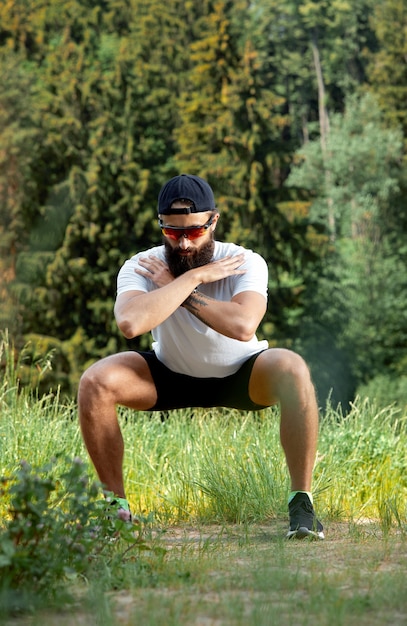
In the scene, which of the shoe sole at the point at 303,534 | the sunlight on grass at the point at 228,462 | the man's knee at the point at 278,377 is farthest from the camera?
the sunlight on grass at the point at 228,462

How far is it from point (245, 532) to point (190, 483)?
101 centimetres

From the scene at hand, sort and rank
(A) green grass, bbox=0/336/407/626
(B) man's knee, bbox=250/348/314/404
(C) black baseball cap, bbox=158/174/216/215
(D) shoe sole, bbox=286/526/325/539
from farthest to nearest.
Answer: (C) black baseball cap, bbox=158/174/216/215 < (B) man's knee, bbox=250/348/314/404 < (D) shoe sole, bbox=286/526/325/539 < (A) green grass, bbox=0/336/407/626

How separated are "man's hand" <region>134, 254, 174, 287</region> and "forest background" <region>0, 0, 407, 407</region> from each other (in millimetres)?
18188

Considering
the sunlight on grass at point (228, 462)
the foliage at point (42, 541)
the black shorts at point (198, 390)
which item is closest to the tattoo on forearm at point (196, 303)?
the black shorts at point (198, 390)

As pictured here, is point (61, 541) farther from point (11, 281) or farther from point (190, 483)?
point (11, 281)

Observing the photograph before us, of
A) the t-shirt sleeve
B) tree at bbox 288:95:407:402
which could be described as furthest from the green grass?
tree at bbox 288:95:407:402

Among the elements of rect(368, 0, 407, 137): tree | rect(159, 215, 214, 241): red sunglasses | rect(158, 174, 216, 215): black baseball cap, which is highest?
rect(368, 0, 407, 137): tree

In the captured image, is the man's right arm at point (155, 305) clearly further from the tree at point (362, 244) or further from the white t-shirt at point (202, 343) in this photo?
the tree at point (362, 244)

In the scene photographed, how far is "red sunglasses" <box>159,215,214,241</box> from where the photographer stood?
13.9 ft

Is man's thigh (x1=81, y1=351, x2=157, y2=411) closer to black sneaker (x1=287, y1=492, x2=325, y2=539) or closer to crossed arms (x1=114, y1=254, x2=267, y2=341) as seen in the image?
crossed arms (x1=114, y1=254, x2=267, y2=341)

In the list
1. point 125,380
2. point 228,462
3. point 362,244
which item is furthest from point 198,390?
point 362,244

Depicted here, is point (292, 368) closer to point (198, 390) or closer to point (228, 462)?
point (198, 390)

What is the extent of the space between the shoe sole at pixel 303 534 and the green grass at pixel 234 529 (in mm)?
62

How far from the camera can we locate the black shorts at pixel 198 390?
4.14m
